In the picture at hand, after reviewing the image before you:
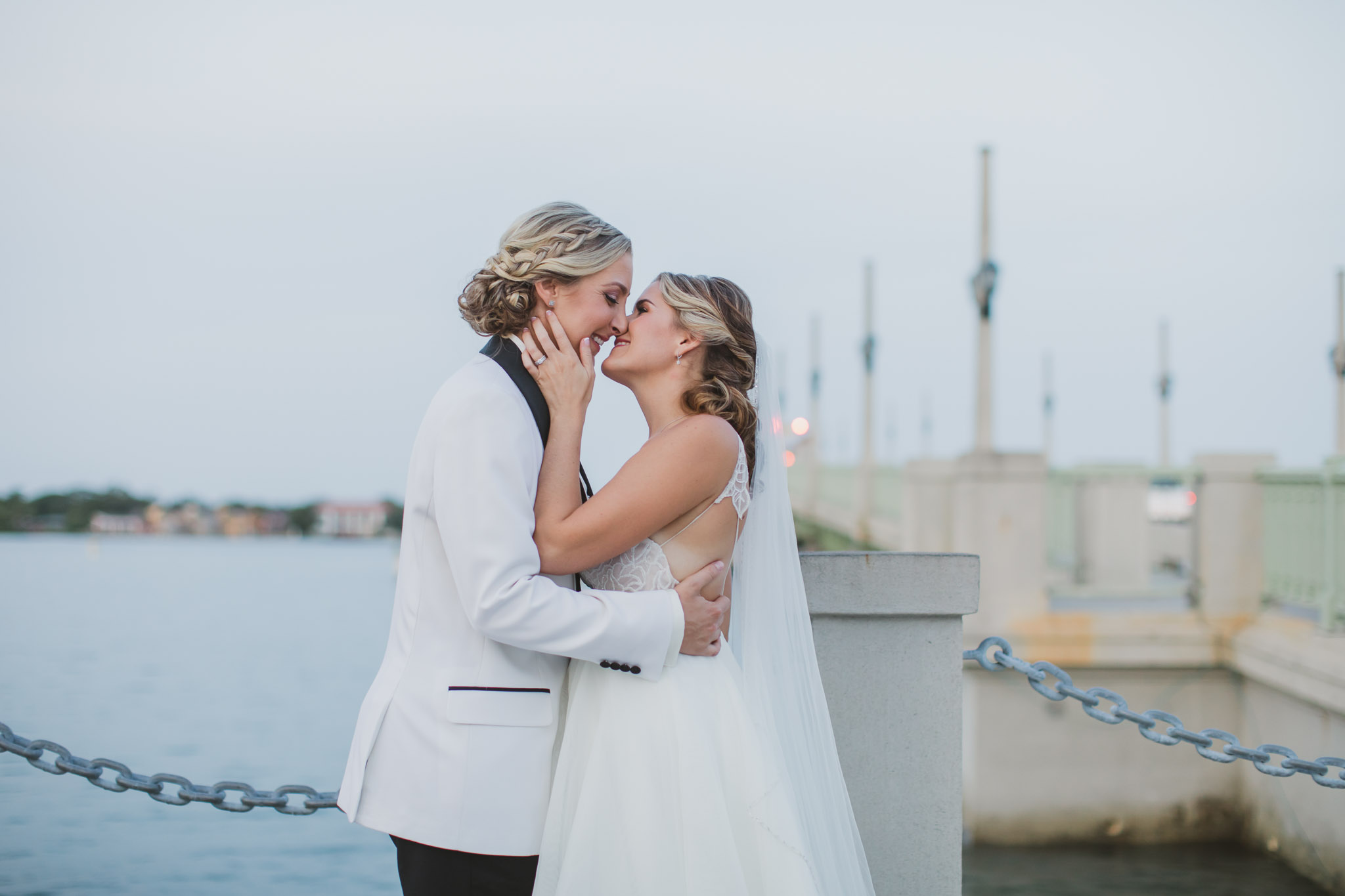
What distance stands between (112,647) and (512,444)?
50.6m

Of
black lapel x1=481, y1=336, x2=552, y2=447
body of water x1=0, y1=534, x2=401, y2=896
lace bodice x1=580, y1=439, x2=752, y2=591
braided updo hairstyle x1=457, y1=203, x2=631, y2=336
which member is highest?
braided updo hairstyle x1=457, y1=203, x2=631, y2=336

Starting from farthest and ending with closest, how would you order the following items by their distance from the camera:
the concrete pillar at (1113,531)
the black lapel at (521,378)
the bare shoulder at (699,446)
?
the concrete pillar at (1113,531) < the bare shoulder at (699,446) < the black lapel at (521,378)

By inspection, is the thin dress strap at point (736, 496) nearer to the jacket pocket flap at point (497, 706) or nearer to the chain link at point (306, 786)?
the jacket pocket flap at point (497, 706)

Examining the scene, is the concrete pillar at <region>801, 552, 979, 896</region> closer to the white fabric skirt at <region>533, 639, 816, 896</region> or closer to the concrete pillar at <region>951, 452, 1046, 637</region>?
the white fabric skirt at <region>533, 639, 816, 896</region>

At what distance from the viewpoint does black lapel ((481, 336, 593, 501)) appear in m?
2.62

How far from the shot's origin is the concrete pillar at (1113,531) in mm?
14289

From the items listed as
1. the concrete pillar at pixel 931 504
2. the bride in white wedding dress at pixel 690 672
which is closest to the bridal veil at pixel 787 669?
the bride in white wedding dress at pixel 690 672

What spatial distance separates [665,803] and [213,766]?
970 inches

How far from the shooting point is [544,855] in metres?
2.58

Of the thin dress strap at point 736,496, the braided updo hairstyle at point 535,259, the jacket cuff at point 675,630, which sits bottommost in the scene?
the jacket cuff at point 675,630

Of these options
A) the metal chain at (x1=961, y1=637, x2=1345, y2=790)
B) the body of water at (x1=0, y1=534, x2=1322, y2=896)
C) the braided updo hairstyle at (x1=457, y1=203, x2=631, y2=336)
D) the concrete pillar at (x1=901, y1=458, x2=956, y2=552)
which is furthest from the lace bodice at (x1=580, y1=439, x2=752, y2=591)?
the concrete pillar at (x1=901, y1=458, x2=956, y2=552)

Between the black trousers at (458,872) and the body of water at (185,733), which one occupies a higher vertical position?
the black trousers at (458,872)

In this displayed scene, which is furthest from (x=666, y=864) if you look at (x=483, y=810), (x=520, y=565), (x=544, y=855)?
(x=520, y=565)

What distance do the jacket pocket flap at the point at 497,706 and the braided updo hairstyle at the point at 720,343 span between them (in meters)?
0.92
